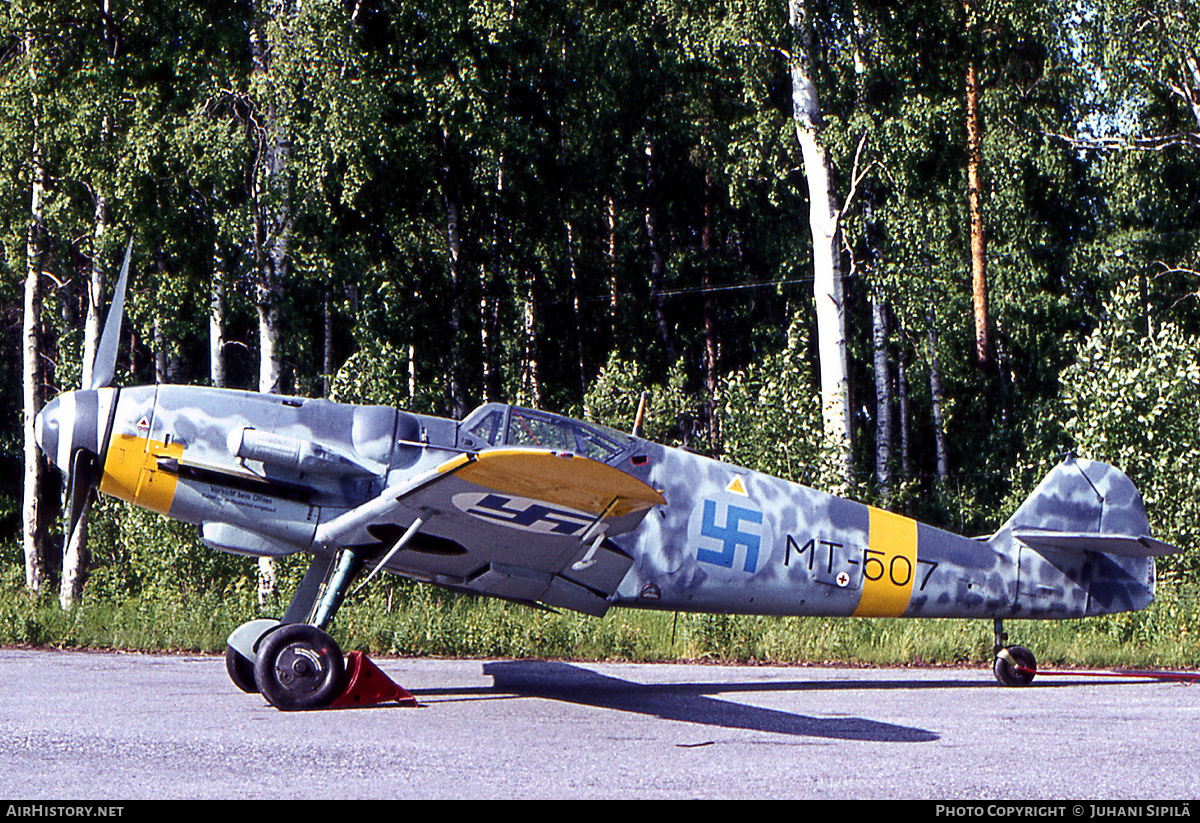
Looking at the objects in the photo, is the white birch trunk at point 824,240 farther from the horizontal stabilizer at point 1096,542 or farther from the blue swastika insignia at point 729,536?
the blue swastika insignia at point 729,536

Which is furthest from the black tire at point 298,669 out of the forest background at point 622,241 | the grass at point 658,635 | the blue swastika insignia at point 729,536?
the forest background at point 622,241

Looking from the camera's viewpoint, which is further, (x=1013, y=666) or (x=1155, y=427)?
(x=1155, y=427)

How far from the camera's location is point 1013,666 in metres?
9.84

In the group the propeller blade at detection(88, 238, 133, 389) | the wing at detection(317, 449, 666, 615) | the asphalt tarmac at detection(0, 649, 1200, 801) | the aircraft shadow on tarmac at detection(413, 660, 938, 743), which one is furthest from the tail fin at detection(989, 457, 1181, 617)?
the propeller blade at detection(88, 238, 133, 389)

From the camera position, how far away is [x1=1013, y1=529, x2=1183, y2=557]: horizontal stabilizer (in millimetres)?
9398

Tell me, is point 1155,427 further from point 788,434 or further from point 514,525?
point 514,525

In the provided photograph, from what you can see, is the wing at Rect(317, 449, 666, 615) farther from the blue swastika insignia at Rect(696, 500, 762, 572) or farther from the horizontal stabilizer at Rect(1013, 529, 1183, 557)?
the horizontal stabilizer at Rect(1013, 529, 1183, 557)

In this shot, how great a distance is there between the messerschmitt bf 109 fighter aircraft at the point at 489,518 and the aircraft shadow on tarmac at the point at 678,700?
0.76m

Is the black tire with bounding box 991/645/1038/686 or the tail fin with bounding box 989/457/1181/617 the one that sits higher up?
the tail fin with bounding box 989/457/1181/617

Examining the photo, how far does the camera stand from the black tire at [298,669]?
298 inches

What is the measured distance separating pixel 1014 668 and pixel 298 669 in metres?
6.17

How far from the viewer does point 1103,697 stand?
9.20m

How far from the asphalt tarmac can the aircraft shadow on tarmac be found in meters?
0.03

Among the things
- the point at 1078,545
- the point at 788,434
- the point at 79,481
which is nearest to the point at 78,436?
the point at 79,481
